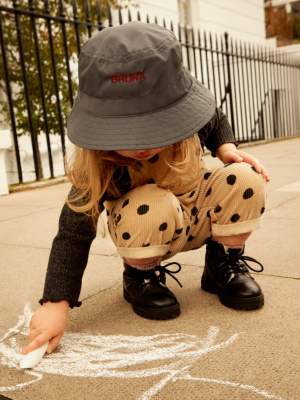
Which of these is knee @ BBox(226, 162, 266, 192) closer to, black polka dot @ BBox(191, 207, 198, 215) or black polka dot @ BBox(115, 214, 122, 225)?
black polka dot @ BBox(191, 207, 198, 215)

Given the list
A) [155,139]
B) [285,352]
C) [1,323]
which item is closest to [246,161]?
[155,139]

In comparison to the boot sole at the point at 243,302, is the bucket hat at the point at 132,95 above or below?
above

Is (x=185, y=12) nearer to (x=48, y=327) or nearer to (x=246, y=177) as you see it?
(x=246, y=177)

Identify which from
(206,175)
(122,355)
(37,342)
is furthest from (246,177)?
(37,342)

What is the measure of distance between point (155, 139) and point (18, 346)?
67cm

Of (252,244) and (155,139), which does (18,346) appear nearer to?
(155,139)

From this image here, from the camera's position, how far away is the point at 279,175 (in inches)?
165

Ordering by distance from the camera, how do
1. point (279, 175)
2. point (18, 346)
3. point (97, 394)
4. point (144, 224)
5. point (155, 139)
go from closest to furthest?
point (97, 394), point (155, 139), point (18, 346), point (144, 224), point (279, 175)

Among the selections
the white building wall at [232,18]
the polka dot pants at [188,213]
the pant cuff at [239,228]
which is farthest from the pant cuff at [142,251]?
the white building wall at [232,18]

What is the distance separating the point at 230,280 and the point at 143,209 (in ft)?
1.23

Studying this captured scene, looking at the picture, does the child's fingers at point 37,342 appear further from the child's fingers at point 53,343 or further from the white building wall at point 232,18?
the white building wall at point 232,18

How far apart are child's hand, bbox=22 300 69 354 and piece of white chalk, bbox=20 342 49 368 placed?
15mm

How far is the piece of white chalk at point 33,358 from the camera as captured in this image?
1.13 metres

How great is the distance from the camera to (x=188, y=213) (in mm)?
1528
